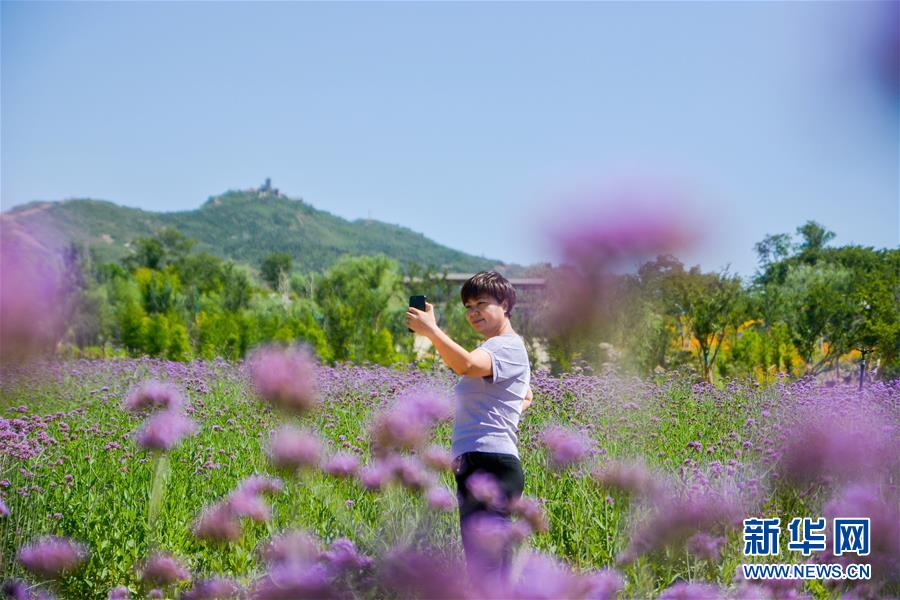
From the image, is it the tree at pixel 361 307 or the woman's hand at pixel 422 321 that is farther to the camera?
the tree at pixel 361 307

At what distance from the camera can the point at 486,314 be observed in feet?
8.98

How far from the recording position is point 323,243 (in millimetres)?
112188

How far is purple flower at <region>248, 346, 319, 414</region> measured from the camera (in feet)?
6.28

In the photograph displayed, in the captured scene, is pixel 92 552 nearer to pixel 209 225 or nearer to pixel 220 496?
pixel 220 496

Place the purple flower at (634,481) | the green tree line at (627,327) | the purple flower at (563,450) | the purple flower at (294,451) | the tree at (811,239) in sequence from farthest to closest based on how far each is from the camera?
the tree at (811,239) < the green tree line at (627,327) < the purple flower at (563,450) < the purple flower at (634,481) < the purple flower at (294,451)

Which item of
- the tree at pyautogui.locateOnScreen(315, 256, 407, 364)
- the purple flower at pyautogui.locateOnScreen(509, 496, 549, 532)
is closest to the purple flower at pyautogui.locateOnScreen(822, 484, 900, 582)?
the purple flower at pyautogui.locateOnScreen(509, 496, 549, 532)

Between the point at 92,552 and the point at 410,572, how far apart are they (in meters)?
1.78

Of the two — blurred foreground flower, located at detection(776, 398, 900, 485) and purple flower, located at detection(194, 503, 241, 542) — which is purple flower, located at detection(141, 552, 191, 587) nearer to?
purple flower, located at detection(194, 503, 241, 542)

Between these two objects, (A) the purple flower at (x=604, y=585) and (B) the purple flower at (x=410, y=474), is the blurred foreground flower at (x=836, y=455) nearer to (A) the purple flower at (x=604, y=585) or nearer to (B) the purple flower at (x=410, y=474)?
(A) the purple flower at (x=604, y=585)

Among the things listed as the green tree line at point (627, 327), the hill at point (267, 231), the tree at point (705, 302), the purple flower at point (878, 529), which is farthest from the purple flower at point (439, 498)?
the hill at point (267, 231)

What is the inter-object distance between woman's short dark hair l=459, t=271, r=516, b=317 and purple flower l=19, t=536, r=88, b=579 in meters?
1.79

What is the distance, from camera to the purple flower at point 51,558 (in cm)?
280

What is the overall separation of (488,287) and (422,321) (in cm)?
42

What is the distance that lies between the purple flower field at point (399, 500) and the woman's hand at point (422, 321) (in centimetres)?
28
